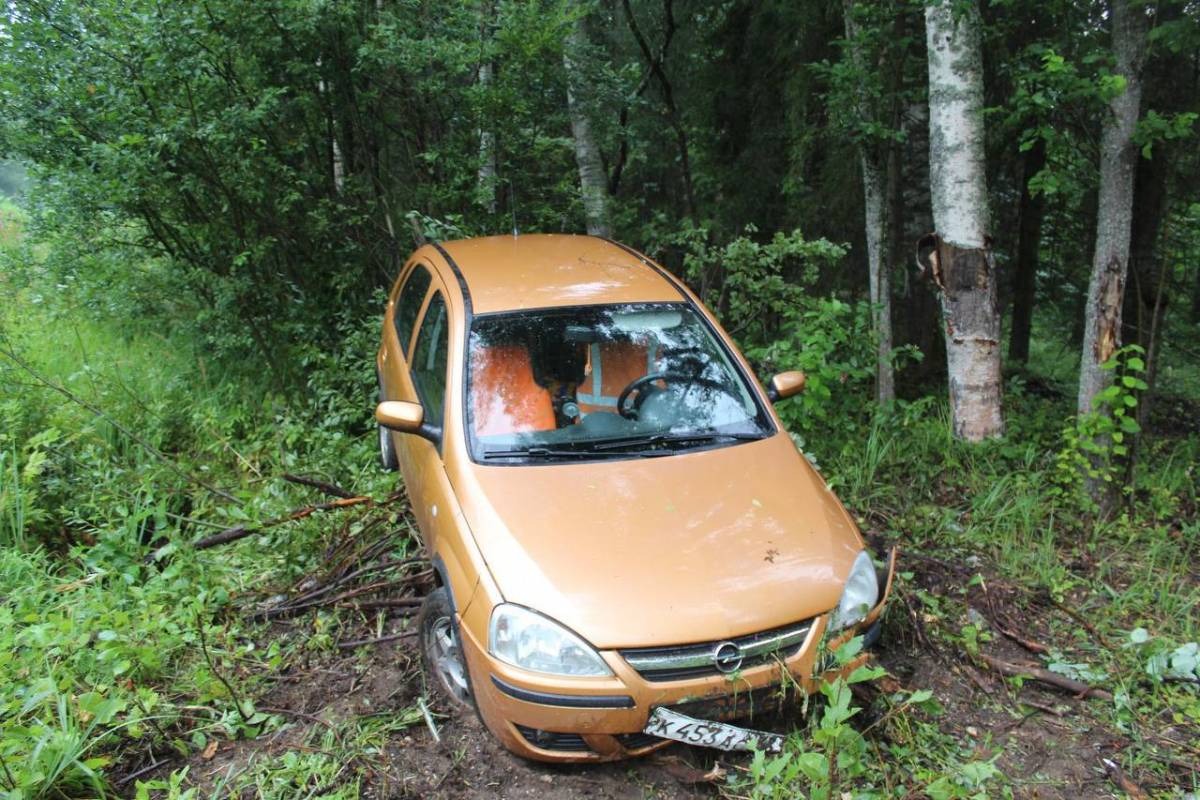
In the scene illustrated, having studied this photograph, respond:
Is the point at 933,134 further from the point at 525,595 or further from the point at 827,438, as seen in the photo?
the point at 525,595

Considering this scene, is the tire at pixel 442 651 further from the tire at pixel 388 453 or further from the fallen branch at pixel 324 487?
the tire at pixel 388 453

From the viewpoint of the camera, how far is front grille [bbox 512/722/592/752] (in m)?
2.65

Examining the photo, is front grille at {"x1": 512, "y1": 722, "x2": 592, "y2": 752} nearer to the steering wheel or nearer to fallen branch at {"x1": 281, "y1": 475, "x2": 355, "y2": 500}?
the steering wheel

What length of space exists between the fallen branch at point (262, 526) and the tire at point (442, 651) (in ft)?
5.41

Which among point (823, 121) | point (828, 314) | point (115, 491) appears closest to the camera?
point (115, 491)

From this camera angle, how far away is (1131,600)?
12.9 feet

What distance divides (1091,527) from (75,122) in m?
7.97

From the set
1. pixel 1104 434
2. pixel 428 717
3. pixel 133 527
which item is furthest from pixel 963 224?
pixel 133 527

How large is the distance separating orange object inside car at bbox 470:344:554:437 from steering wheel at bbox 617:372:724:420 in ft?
1.21

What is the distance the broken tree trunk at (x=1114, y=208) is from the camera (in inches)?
170

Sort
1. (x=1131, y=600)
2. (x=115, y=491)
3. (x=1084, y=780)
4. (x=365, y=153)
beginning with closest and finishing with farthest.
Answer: (x=1084, y=780) → (x=1131, y=600) → (x=115, y=491) → (x=365, y=153)

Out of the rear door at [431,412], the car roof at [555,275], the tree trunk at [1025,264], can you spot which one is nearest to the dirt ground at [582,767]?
the rear door at [431,412]

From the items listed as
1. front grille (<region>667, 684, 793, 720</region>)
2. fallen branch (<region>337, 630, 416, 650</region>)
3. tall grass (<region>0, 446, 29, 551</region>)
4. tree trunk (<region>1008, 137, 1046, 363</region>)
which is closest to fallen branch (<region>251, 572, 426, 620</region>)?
fallen branch (<region>337, 630, 416, 650</region>)

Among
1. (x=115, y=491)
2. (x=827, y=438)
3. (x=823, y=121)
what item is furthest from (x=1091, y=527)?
(x=115, y=491)
